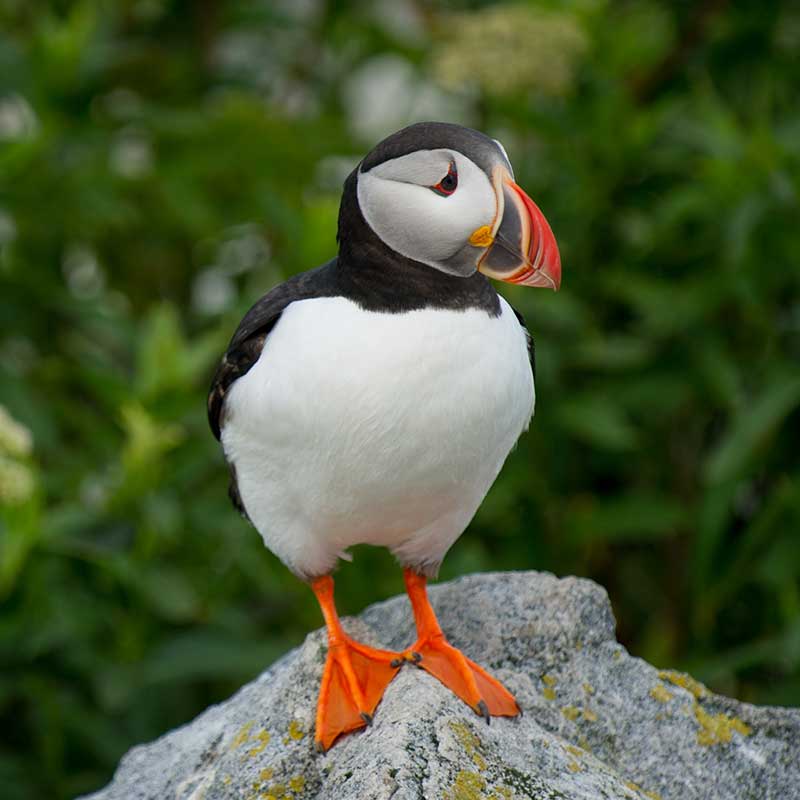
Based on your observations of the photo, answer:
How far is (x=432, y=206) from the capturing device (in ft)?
8.75

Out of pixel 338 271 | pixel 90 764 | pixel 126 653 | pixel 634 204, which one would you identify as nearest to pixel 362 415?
pixel 338 271

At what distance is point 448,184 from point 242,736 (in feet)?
4.21

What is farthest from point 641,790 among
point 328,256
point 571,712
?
point 328,256

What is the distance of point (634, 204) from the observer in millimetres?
5609

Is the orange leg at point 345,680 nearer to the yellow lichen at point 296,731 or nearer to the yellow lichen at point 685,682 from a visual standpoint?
the yellow lichen at point 296,731

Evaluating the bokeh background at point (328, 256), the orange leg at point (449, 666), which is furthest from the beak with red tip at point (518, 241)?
the bokeh background at point (328, 256)

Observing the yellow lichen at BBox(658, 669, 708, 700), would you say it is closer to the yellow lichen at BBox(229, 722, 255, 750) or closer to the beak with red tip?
the yellow lichen at BBox(229, 722, 255, 750)

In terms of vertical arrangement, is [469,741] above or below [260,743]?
above

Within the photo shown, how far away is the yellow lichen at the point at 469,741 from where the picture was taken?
2.72m

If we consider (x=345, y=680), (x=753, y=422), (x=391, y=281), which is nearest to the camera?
(x=391, y=281)

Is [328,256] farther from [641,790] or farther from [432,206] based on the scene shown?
[641,790]

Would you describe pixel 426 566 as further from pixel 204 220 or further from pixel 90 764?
pixel 204 220

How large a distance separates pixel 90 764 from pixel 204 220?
2.34 metres

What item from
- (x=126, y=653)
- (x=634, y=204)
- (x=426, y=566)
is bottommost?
(x=126, y=653)
